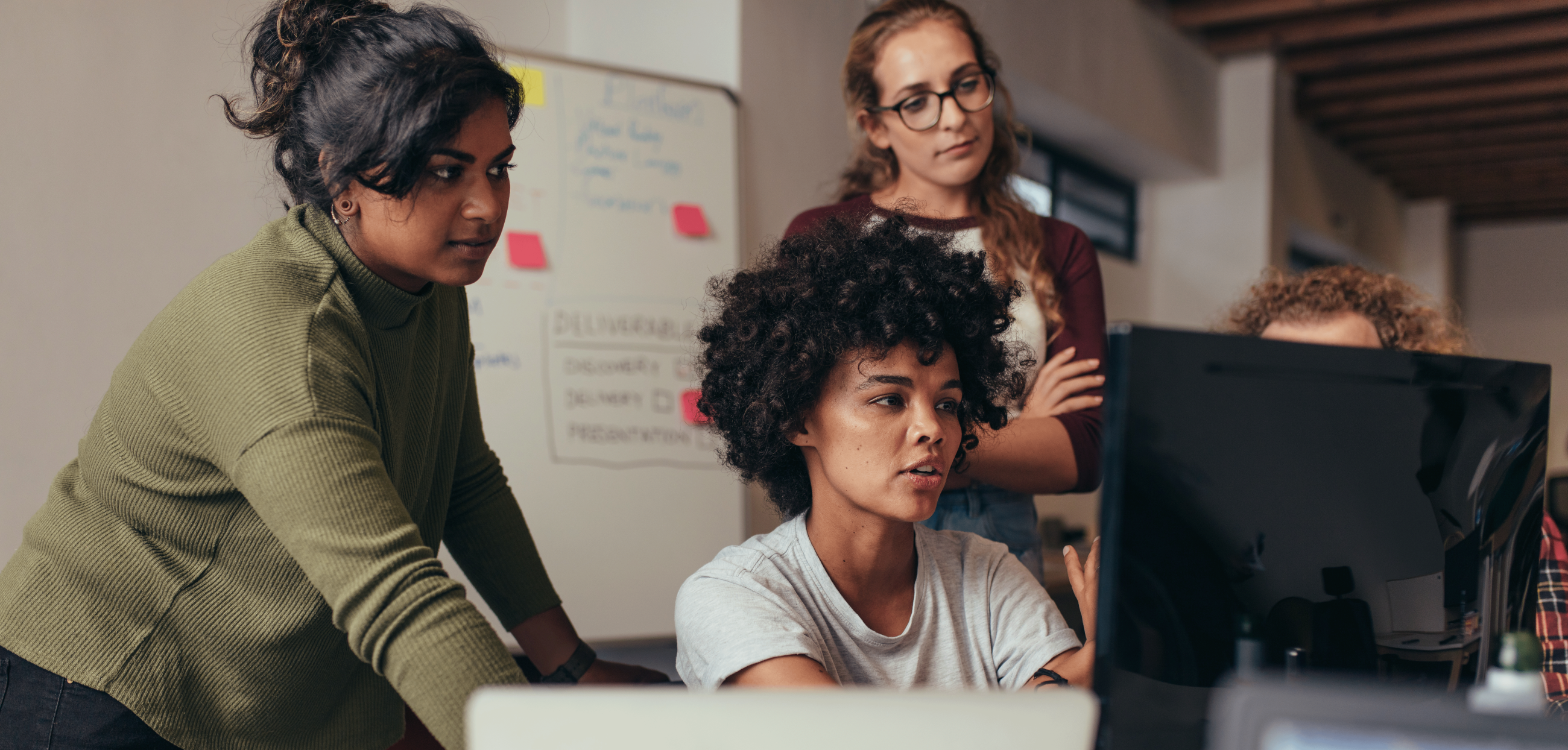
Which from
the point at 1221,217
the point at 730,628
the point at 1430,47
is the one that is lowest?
the point at 730,628

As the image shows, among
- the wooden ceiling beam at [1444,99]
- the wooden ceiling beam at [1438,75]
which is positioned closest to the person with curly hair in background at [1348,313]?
the wooden ceiling beam at [1438,75]

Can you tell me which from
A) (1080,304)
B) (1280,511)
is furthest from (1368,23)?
(1280,511)

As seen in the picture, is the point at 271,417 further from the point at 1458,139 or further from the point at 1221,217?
the point at 1458,139

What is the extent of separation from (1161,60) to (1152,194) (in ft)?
3.22

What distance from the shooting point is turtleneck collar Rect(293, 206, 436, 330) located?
963 millimetres

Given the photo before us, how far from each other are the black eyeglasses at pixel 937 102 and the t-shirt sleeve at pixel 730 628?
782 mm

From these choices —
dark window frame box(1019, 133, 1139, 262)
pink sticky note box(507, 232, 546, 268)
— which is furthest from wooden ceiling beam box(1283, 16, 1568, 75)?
pink sticky note box(507, 232, 546, 268)

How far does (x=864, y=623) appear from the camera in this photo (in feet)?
3.52

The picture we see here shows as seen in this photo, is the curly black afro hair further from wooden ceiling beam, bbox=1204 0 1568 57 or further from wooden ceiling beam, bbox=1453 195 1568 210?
wooden ceiling beam, bbox=1453 195 1568 210

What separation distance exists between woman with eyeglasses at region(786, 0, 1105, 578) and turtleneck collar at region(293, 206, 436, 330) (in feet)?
1.77

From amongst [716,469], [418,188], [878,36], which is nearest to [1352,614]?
[418,188]

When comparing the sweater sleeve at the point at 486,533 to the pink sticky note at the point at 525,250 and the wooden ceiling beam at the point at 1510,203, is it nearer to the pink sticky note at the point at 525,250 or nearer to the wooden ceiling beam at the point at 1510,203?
the pink sticky note at the point at 525,250

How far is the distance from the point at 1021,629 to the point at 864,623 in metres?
0.17

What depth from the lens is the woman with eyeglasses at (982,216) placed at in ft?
4.46
